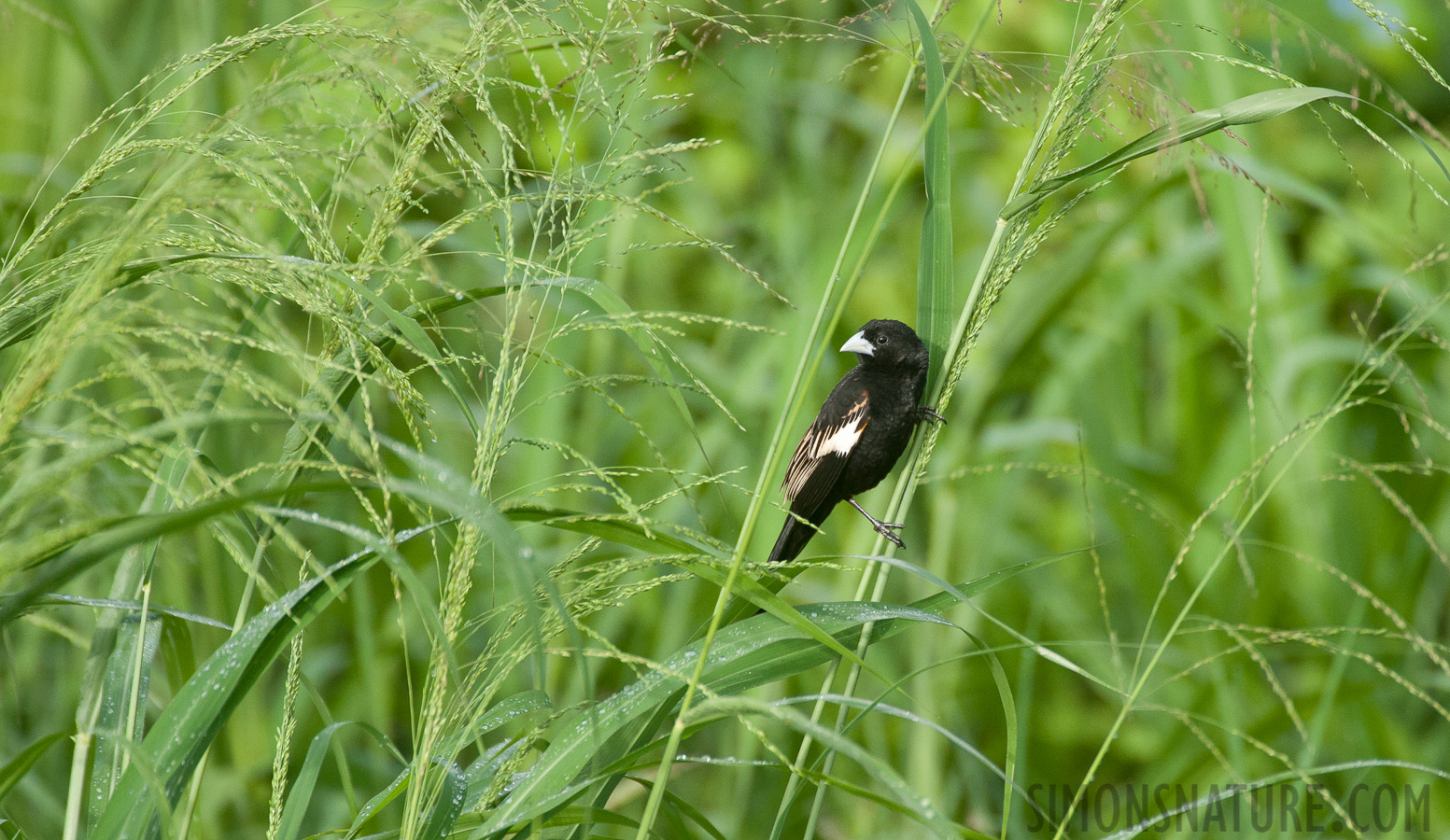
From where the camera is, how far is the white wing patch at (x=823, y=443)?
1.81m

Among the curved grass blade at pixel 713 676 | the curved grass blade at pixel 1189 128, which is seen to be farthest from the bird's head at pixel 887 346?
the curved grass blade at pixel 713 676

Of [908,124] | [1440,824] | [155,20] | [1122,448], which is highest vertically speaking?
[155,20]

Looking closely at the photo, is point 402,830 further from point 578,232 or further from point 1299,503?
point 1299,503

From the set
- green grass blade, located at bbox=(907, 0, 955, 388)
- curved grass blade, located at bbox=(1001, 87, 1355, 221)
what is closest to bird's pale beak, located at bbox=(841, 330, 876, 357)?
green grass blade, located at bbox=(907, 0, 955, 388)

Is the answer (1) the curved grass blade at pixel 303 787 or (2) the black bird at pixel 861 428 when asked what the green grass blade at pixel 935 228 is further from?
(1) the curved grass blade at pixel 303 787

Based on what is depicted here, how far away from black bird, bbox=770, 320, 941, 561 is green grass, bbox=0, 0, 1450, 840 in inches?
6.5

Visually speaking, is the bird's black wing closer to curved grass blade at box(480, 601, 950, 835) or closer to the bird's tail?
the bird's tail

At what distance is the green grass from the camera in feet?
2.81

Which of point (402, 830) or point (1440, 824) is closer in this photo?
point (402, 830)

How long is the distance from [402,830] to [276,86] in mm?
670

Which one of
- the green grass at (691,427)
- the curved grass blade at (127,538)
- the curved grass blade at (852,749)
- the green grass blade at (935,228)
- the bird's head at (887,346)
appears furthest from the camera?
the bird's head at (887,346)

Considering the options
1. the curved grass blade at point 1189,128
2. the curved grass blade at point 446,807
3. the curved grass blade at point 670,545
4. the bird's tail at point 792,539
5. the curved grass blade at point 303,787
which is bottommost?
the bird's tail at point 792,539

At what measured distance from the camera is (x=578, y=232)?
972 mm

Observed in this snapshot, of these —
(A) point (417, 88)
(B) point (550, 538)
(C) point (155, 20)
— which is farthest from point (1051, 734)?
(C) point (155, 20)
